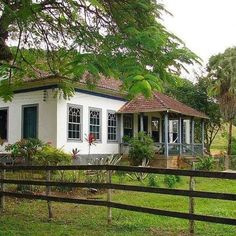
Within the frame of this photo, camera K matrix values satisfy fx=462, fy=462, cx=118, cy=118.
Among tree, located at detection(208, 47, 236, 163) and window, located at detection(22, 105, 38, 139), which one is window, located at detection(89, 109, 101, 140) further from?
tree, located at detection(208, 47, 236, 163)

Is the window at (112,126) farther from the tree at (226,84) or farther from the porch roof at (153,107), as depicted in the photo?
the tree at (226,84)

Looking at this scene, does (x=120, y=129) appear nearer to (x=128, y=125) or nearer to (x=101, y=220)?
(x=128, y=125)

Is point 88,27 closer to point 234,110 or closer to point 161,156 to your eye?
point 161,156

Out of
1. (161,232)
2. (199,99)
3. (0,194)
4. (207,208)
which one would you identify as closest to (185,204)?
(207,208)

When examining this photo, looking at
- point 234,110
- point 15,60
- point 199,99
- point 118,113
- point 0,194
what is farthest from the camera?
point 199,99

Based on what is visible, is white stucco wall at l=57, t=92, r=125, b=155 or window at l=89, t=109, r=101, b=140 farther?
window at l=89, t=109, r=101, b=140

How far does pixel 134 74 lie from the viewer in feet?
22.0

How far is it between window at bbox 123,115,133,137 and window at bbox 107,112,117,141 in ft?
3.27

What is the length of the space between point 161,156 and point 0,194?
16.0 m

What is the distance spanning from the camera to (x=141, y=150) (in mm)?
25609

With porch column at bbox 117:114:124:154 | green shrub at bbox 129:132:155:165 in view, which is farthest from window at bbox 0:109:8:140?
green shrub at bbox 129:132:155:165

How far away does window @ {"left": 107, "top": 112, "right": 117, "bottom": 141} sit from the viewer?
2784 centimetres

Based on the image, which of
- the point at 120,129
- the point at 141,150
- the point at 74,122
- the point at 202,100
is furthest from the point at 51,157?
the point at 202,100

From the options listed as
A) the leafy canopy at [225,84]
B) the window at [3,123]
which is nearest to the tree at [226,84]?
the leafy canopy at [225,84]
